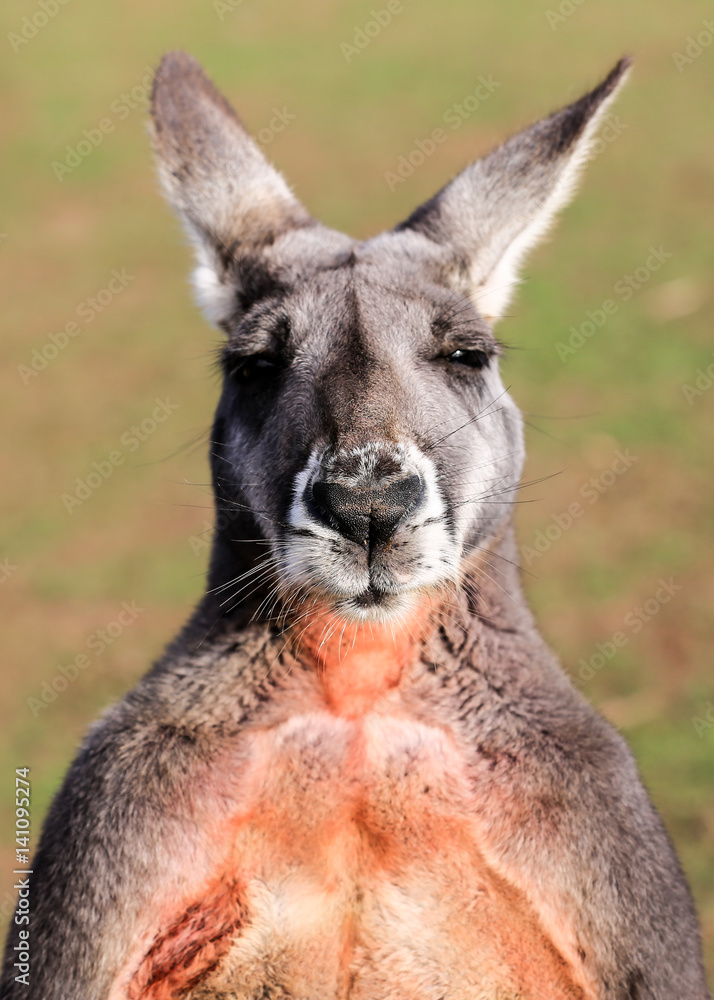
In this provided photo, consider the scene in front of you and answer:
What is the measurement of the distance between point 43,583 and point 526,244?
6146 mm

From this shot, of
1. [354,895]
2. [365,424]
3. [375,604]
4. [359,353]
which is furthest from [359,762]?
[359,353]

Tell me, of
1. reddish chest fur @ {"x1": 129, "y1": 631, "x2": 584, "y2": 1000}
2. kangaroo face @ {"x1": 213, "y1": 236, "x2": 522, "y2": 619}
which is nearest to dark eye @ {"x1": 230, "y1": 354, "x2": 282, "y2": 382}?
kangaroo face @ {"x1": 213, "y1": 236, "x2": 522, "y2": 619}

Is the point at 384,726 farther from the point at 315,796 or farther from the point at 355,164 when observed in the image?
the point at 355,164

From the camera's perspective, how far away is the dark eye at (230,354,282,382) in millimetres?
3551

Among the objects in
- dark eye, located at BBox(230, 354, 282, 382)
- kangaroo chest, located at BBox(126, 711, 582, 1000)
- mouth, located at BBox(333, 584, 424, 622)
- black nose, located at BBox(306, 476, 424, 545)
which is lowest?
kangaroo chest, located at BBox(126, 711, 582, 1000)

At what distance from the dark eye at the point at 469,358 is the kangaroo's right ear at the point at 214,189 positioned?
0.82m

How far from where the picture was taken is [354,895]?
3.07m

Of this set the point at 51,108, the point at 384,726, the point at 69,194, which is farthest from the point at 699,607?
the point at 51,108

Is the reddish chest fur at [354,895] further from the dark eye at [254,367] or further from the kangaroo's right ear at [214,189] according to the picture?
the kangaroo's right ear at [214,189]

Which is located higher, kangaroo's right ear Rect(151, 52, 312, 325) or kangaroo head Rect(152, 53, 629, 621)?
kangaroo's right ear Rect(151, 52, 312, 325)

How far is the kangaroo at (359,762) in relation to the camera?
9.80ft

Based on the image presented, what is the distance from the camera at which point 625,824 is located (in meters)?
3.10

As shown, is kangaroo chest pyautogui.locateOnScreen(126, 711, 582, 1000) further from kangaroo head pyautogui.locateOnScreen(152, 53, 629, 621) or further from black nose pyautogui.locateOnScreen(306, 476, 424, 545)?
black nose pyautogui.locateOnScreen(306, 476, 424, 545)

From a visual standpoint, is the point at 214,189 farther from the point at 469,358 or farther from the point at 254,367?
the point at 469,358
